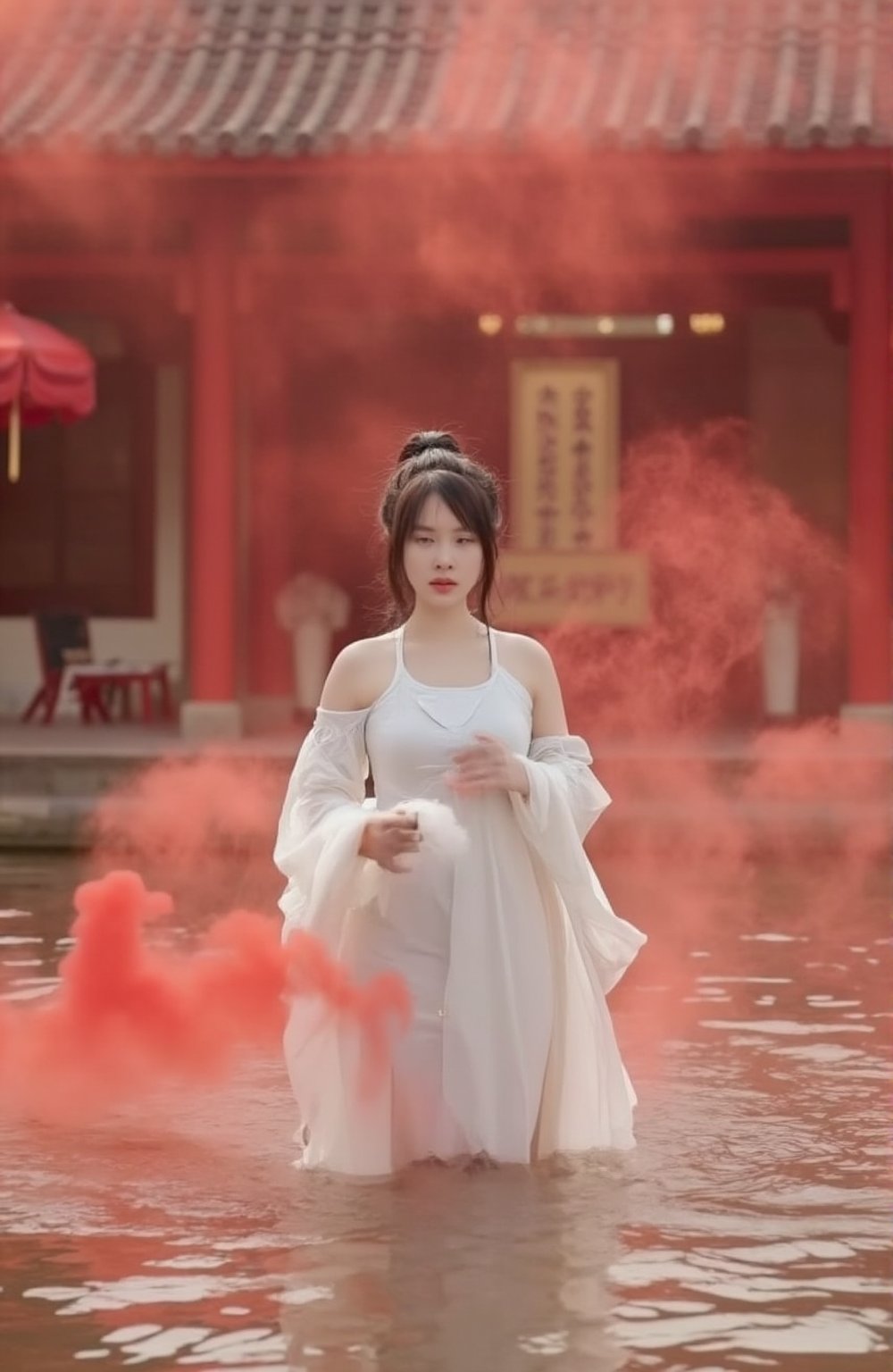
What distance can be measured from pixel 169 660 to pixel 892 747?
18.0ft

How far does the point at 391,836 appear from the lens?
5469 millimetres

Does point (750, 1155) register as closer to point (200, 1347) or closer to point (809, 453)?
point (200, 1347)

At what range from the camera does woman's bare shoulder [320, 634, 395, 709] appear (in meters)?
5.75

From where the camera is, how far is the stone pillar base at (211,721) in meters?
15.1

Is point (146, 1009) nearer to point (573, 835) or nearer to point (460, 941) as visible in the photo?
point (460, 941)

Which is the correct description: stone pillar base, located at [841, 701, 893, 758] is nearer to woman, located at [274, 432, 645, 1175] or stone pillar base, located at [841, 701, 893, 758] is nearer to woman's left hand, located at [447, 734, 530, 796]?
woman, located at [274, 432, 645, 1175]

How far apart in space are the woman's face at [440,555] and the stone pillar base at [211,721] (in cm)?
940

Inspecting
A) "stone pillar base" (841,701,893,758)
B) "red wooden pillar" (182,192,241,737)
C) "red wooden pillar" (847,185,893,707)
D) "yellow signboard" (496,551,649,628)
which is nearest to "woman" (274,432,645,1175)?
"stone pillar base" (841,701,893,758)

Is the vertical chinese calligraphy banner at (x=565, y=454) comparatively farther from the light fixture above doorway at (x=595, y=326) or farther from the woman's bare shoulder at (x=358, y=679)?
the woman's bare shoulder at (x=358, y=679)

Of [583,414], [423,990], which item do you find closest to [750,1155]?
[423,990]

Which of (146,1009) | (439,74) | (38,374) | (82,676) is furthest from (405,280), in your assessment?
(146,1009)

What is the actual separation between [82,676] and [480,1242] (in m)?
11.7

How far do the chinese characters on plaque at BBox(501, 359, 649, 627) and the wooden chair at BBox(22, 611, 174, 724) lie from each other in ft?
7.73

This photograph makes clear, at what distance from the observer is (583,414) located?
54.9 feet
